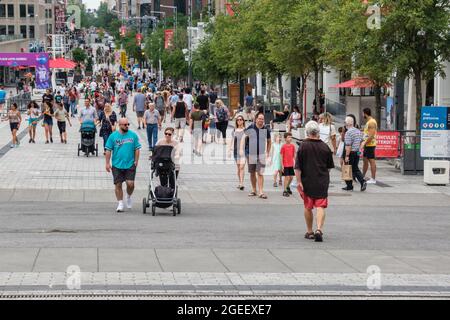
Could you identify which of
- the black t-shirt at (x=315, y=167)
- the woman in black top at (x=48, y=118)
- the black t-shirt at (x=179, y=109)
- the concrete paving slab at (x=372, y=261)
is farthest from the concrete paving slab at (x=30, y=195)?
the woman in black top at (x=48, y=118)

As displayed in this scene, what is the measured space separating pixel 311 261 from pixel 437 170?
12134 mm

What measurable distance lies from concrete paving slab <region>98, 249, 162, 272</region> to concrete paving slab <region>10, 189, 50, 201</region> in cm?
694

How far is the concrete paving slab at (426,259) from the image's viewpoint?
13.2 m

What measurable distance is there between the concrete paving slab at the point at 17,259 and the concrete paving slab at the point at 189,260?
157 cm

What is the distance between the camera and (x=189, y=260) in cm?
1343

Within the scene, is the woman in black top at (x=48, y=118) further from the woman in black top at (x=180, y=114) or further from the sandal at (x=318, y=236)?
the sandal at (x=318, y=236)

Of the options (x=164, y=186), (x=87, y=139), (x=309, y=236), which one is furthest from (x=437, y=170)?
(x=87, y=139)

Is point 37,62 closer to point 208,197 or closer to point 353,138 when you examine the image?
point 353,138

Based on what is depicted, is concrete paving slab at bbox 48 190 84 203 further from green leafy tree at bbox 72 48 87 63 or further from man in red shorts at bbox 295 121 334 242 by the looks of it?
green leafy tree at bbox 72 48 87 63

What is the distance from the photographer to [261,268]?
1295 cm

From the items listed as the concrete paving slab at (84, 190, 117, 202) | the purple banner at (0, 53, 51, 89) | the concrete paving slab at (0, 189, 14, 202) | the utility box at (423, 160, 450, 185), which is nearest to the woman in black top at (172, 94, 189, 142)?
the utility box at (423, 160, 450, 185)

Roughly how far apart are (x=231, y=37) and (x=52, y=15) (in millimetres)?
124941
